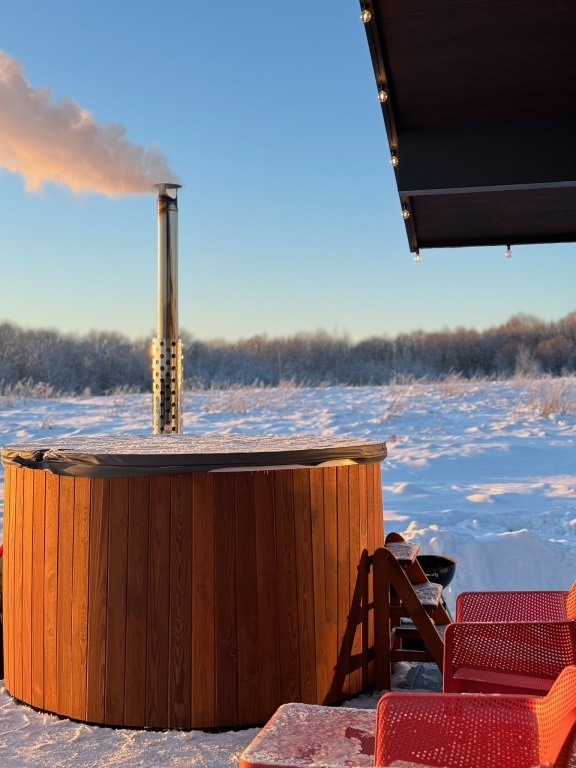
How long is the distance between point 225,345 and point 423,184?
15984mm

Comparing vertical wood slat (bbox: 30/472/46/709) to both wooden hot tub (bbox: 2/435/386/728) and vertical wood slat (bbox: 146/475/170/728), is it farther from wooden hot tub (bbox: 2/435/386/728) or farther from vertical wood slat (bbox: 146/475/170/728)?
vertical wood slat (bbox: 146/475/170/728)

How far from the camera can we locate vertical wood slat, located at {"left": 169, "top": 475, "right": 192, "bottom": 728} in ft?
10.0

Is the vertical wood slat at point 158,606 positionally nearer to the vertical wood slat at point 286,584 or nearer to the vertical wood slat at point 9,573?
the vertical wood slat at point 286,584

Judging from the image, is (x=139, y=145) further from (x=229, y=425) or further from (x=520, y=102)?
(x=229, y=425)

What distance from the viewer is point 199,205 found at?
1027 cm

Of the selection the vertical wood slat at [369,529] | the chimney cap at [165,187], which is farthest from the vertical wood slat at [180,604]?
the chimney cap at [165,187]

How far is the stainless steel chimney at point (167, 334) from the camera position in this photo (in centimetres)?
553

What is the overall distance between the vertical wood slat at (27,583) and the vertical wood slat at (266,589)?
3.19ft

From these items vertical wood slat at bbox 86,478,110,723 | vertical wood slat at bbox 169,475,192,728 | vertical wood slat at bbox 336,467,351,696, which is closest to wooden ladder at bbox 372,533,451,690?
vertical wood slat at bbox 336,467,351,696

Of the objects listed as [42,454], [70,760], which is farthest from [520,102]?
[70,760]

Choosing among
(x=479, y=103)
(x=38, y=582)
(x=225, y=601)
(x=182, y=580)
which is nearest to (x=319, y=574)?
(x=225, y=601)

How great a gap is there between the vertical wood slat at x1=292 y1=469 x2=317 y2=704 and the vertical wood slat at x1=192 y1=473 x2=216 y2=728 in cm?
35

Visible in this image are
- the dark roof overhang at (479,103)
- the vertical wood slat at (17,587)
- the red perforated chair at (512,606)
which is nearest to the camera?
the dark roof overhang at (479,103)

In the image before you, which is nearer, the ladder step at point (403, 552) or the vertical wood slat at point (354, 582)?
the vertical wood slat at point (354, 582)
